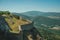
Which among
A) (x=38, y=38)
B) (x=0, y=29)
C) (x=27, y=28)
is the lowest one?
(x=38, y=38)

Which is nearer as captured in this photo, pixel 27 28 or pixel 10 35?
pixel 10 35

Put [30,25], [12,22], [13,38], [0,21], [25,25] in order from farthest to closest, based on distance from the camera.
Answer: [12,22] < [30,25] < [25,25] < [0,21] < [13,38]

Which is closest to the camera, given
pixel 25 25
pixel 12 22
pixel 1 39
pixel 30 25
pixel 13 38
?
pixel 1 39

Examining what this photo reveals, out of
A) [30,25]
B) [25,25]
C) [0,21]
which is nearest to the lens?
[0,21]

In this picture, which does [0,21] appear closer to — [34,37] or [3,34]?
[3,34]

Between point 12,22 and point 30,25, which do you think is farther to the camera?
point 12,22

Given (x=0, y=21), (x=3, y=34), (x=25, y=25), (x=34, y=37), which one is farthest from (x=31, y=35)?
(x=3, y=34)

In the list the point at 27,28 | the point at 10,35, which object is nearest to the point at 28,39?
the point at 27,28

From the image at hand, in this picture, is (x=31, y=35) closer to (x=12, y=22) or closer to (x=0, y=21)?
(x=12, y=22)

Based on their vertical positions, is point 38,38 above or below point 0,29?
Result: below
